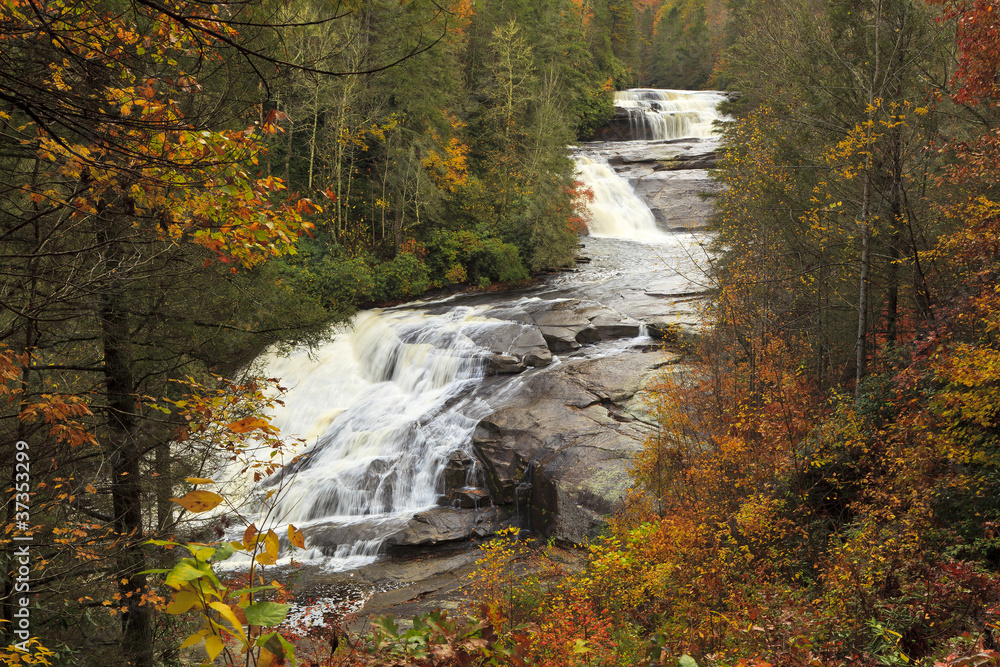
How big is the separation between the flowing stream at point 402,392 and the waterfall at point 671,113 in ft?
45.9

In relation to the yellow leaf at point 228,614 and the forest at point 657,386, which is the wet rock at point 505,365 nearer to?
the forest at point 657,386

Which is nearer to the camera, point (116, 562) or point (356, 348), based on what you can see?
point (116, 562)

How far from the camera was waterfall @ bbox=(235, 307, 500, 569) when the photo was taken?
1223 cm

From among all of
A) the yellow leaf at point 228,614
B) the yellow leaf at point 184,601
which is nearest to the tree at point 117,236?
the yellow leaf at point 184,601

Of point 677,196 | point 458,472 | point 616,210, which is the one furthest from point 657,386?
point 677,196

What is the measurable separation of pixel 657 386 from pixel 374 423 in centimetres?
658

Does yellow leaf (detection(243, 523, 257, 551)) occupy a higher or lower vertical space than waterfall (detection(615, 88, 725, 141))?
lower

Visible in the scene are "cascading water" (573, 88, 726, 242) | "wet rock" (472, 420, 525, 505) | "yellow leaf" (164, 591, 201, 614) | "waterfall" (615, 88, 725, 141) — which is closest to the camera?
"yellow leaf" (164, 591, 201, 614)

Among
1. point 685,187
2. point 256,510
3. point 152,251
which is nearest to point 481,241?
point 685,187

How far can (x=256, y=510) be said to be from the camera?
41.4 ft

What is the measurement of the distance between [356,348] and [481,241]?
796cm

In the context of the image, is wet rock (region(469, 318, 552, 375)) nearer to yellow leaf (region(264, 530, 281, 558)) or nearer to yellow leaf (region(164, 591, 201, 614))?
yellow leaf (region(264, 530, 281, 558))

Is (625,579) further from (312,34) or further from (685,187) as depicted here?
(685,187)

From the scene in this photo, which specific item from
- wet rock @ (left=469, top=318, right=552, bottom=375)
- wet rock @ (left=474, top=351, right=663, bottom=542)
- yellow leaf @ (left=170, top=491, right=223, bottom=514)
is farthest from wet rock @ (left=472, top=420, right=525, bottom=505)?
yellow leaf @ (left=170, top=491, right=223, bottom=514)
